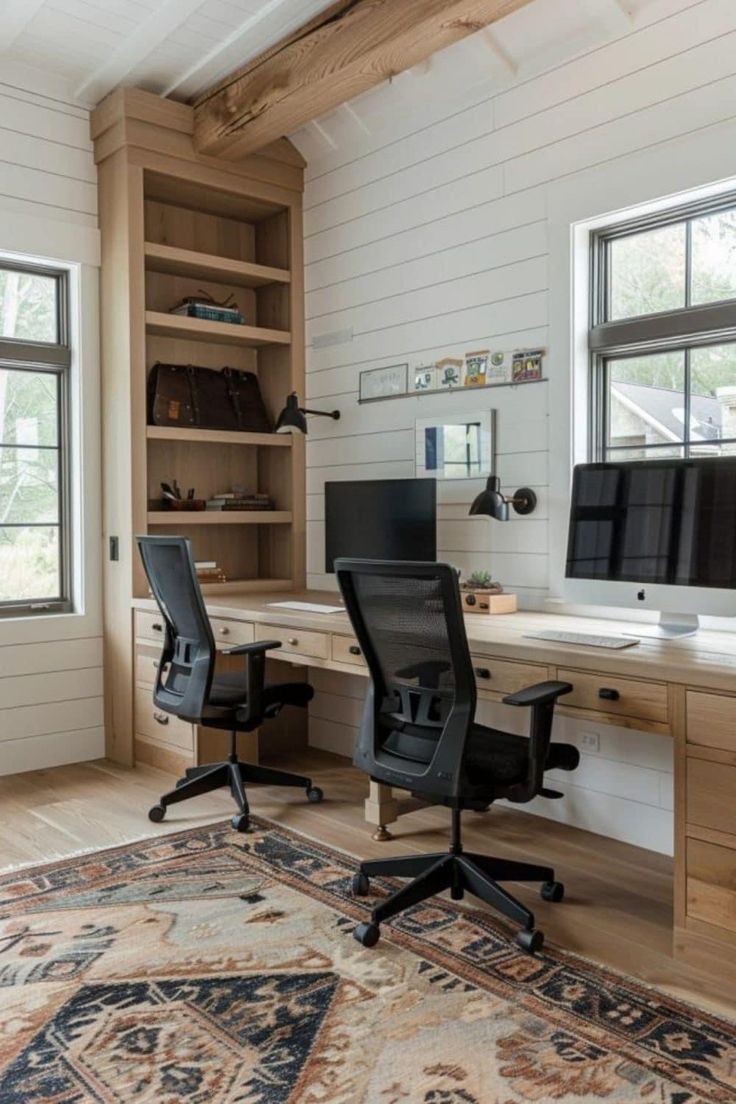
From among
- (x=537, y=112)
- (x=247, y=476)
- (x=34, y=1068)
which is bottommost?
(x=34, y=1068)

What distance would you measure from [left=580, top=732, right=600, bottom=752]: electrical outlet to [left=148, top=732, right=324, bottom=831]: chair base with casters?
107 centimetres

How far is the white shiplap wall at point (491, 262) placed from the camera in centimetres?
325

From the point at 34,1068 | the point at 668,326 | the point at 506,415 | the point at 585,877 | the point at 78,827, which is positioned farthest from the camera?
the point at 506,415

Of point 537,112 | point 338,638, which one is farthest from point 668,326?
point 338,638

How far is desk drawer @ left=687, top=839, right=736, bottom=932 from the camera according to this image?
7.64ft

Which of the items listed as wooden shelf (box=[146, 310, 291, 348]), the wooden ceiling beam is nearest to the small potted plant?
wooden shelf (box=[146, 310, 291, 348])

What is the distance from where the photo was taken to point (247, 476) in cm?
502

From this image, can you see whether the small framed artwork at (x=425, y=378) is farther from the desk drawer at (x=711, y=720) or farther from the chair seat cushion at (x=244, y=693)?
the desk drawer at (x=711, y=720)

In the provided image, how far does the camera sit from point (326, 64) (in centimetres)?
365

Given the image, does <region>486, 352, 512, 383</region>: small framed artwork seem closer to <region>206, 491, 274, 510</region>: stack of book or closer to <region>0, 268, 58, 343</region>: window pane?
<region>206, 491, 274, 510</region>: stack of book

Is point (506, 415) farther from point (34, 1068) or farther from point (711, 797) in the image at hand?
point (34, 1068)

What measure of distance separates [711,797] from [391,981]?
0.91 metres

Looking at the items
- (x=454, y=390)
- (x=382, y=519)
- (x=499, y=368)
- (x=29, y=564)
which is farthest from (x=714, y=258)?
(x=29, y=564)

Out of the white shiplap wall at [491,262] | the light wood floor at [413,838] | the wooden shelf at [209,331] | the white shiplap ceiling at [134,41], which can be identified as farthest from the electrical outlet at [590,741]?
the white shiplap ceiling at [134,41]
